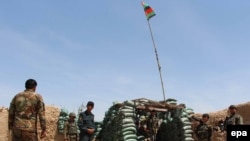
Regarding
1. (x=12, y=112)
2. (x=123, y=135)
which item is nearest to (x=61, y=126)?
(x=123, y=135)

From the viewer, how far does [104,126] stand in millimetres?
10602

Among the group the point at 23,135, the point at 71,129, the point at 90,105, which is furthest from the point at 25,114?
the point at 71,129

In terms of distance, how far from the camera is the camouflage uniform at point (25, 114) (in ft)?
22.7

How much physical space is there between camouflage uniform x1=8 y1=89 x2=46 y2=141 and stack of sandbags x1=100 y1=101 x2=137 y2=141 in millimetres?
3089

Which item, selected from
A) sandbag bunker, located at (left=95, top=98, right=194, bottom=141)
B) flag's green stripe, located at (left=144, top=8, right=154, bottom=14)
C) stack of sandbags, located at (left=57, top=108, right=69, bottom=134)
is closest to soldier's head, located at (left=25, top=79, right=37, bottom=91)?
sandbag bunker, located at (left=95, top=98, right=194, bottom=141)

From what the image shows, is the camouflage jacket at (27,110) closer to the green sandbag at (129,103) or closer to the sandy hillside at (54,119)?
the green sandbag at (129,103)

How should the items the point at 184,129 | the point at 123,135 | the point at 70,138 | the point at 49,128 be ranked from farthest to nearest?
the point at 49,128, the point at 70,138, the point at 184,129, the point at 123,135

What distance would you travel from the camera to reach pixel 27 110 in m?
7.00

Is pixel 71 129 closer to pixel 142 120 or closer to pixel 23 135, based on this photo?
pixel 142 120

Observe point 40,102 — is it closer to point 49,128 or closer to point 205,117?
point 205,117

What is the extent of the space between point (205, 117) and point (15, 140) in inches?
222

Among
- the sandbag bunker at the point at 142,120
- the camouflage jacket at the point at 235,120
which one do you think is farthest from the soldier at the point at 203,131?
the camouflage jacket at the point at 235,120

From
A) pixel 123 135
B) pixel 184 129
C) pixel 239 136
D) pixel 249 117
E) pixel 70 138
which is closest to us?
pixel 239 136

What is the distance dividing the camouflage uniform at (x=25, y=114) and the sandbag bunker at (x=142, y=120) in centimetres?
311
